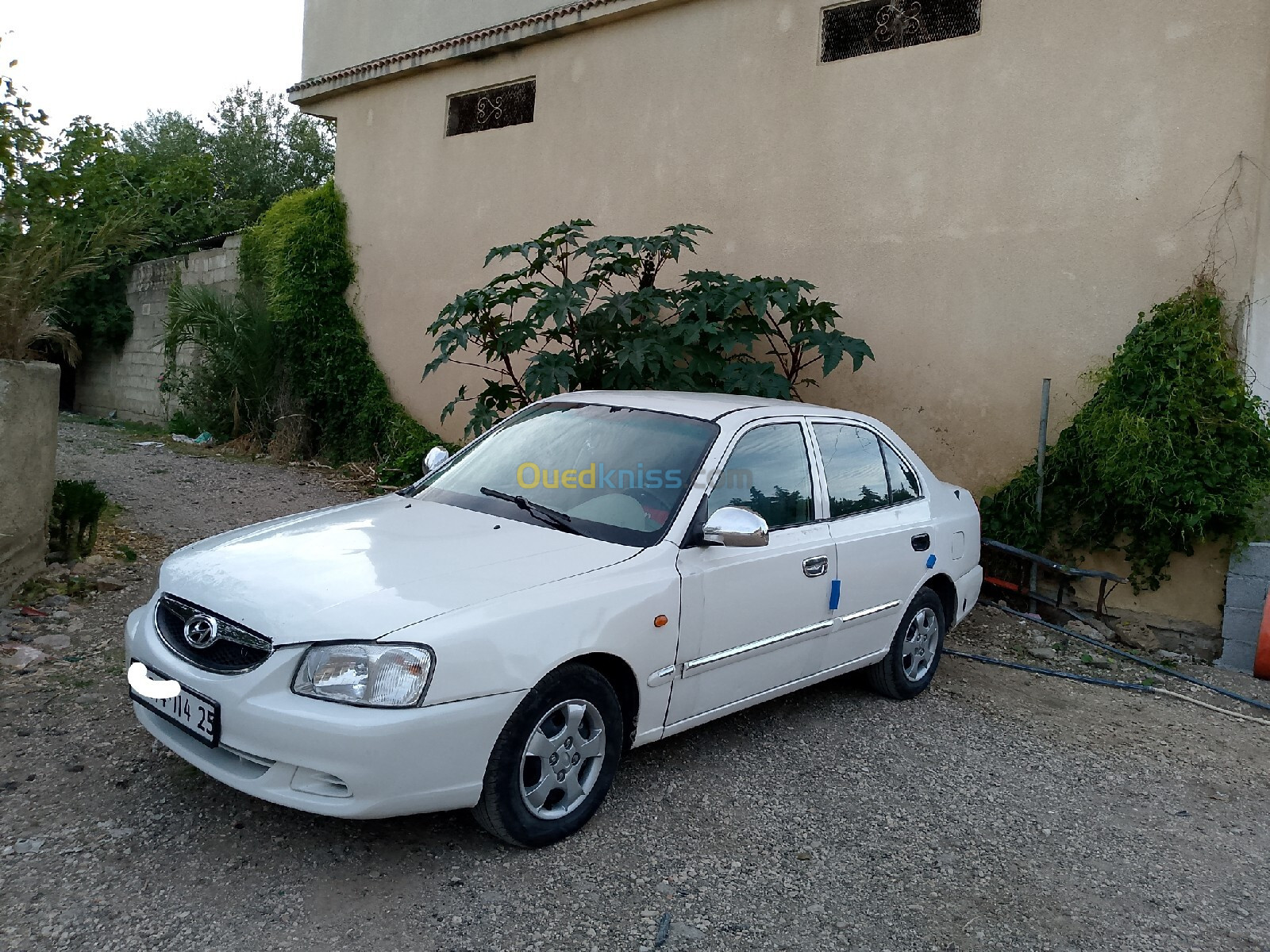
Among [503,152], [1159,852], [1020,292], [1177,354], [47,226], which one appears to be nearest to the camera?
[1159,852]

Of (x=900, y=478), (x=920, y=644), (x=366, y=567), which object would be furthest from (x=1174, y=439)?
(x=366, y=567)

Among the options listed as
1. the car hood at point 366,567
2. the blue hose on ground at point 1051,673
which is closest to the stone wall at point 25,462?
the car hood at point 366,567

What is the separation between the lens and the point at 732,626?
3820 millimetres

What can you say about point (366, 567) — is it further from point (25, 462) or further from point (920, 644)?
point (25, 462)

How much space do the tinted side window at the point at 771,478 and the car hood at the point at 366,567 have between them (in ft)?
2.12

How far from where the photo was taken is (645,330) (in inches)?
270

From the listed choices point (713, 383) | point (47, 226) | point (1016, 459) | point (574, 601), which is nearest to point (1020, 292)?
point (1016, 459)

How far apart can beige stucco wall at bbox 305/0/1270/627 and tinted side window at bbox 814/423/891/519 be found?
102 inches

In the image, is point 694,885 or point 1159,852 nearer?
point 694,885

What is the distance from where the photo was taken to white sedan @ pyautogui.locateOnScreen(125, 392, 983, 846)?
2.89 meters

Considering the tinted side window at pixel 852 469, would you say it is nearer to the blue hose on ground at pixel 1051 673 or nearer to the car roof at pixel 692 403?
the car roof at pixel 692 403

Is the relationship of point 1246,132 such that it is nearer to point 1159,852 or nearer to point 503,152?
point 1159,852

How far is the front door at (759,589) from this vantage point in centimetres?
369

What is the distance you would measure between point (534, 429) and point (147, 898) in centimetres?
234
